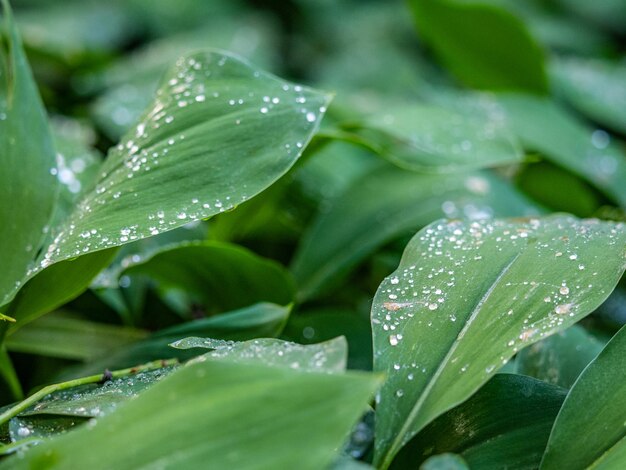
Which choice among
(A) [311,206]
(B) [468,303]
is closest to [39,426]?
(B) [468,303]

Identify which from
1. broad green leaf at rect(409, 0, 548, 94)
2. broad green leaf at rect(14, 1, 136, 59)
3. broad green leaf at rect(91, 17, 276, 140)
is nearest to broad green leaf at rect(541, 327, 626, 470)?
broad green leaf at rect(91, 17, 276, 140)

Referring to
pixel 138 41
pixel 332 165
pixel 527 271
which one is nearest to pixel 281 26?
pixel 138 41

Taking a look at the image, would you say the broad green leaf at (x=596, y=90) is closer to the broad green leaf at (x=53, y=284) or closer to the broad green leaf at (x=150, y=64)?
the broad green leaf at (x=150, y=64)

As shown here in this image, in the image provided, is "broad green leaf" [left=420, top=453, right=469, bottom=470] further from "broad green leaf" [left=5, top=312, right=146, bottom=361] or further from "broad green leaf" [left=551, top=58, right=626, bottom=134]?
"broad green leaf" [left=551, top=58, right=626, bottom=134]

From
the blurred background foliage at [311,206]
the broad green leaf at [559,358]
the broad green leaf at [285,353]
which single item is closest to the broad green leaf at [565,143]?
the blurred background foliage at [311,206]

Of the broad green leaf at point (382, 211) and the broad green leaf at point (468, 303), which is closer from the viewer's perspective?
the broad green leaf at point (468, 303)

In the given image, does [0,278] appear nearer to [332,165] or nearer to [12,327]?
[12,327]

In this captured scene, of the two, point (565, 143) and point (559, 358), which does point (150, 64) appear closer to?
point (565, 143)

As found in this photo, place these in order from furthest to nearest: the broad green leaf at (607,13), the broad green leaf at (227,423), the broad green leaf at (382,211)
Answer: the broad green leaf at (607,13), the broad green leaf at (382,211), the broad green leaf at (227,423)

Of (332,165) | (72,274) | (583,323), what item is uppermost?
(72,274)
